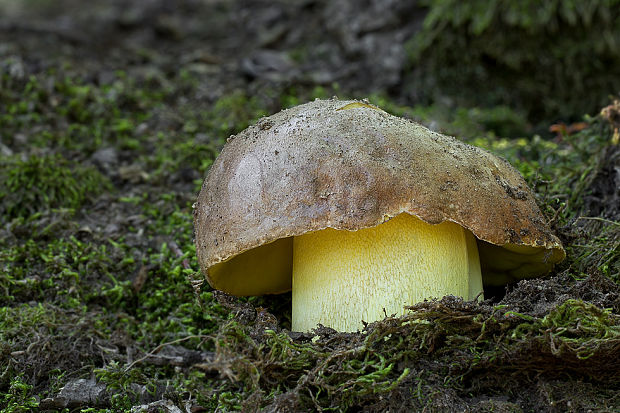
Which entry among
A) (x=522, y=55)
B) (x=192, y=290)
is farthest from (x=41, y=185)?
(x=522, y=55)

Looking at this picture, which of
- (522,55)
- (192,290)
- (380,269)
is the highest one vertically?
(522,55)

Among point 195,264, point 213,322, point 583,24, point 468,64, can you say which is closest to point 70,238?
point 195,264

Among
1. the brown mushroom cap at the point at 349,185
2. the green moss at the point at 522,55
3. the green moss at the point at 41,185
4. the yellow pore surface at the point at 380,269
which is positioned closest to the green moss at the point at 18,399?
the brown mushroom cap at the point at 349,185

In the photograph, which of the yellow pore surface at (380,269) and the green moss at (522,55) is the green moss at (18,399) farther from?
the green moss at (522,55)

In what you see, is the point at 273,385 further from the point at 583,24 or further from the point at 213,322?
the point at 583,24

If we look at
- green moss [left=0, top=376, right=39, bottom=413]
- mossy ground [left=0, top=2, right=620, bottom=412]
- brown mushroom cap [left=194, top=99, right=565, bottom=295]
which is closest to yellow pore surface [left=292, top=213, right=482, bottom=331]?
mossy ground [left=0, top=2, right=620, bottom=412]

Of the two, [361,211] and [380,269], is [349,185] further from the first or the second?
[380,269]
